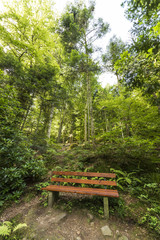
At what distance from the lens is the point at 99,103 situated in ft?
21.9

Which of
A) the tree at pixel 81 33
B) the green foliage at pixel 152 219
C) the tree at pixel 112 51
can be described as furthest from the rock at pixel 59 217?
the tree at pixel 112 51

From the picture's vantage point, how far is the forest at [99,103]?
10.1ft

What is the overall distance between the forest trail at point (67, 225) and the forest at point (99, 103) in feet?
0.85

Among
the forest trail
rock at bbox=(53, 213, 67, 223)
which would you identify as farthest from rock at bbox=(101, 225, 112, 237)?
rock at bbox=(53, 213, 67, 223)

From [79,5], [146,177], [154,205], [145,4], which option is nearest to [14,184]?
[154,205]

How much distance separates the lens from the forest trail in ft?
6.63

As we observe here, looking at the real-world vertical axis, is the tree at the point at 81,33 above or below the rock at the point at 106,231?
above

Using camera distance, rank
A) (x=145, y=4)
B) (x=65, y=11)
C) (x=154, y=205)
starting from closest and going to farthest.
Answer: (x=154, y=205), (x=145, y=4), (x=65, y=11)

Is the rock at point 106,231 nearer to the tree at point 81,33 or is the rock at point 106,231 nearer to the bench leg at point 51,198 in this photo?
the bench leg at point 51,198

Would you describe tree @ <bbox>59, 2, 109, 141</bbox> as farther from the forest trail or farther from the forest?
the forest trail

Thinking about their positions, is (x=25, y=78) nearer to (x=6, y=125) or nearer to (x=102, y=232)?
(x=6, y=125)

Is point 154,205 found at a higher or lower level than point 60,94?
lower

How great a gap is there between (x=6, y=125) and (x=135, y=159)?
598 centimetres

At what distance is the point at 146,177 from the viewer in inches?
147
